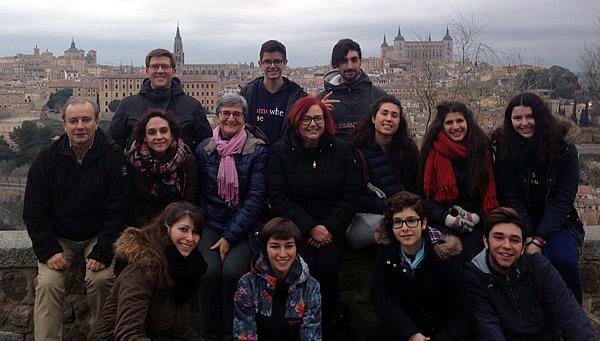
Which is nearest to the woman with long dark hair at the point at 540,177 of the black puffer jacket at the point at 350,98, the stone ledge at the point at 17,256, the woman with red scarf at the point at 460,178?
the woman with red scarf at the point at 460,178

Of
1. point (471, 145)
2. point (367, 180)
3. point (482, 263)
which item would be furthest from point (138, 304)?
point (471, 145)

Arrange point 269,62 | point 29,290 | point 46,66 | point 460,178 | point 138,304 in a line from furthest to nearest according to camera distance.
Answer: point 46,66
point 269,62
point 29,290
point 460,178
point 138,304

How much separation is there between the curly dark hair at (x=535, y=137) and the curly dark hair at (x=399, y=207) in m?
0.72

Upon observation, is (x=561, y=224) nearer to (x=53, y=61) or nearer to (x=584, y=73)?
(x=584, y=73)

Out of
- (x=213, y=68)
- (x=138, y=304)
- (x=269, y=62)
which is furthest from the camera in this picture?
(x=213, y=68)

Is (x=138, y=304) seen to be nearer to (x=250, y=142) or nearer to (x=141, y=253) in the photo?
(x=141, y=253)

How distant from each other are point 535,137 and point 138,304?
7.09 ft

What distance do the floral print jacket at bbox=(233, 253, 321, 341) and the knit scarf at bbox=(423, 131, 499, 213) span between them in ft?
2.91

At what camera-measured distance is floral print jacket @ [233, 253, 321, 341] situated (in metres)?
2.65

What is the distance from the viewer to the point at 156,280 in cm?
250

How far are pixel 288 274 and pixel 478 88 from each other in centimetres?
637

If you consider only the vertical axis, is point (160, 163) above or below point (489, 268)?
above

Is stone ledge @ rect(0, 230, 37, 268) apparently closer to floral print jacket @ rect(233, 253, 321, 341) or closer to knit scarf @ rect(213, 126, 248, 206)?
knit scarf @ rect(213, 126, 248, 206)

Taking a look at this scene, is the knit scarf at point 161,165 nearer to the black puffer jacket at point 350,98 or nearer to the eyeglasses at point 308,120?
the eyeglasses at point 308,120
